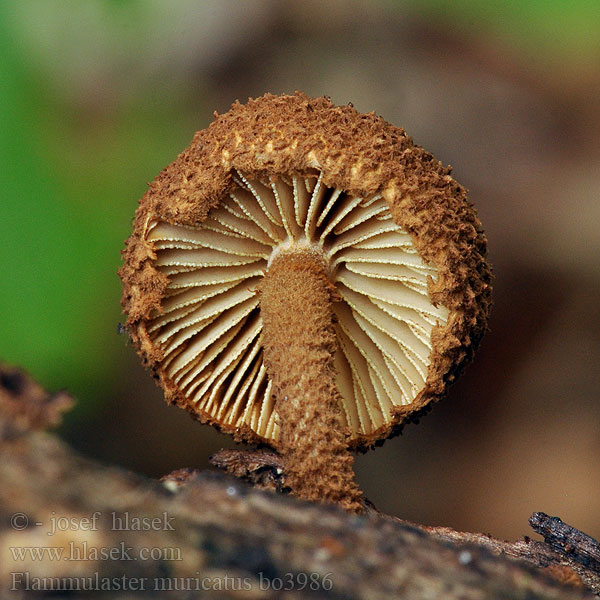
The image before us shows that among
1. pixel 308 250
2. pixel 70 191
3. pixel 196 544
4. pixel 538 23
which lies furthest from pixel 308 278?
pixel 538 23

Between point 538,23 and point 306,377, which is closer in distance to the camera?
point 306,377

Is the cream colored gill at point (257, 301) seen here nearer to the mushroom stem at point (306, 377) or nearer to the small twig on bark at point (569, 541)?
the mushroom stem at point (306, 377)

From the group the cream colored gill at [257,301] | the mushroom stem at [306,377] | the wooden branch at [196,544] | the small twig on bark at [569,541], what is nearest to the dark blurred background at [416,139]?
the cream colored gill at [257,301]

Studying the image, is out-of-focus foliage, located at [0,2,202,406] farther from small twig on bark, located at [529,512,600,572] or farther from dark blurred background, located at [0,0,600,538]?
small twig on bark, located at [529,512,600,572]

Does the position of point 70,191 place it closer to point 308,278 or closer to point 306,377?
point 308,278

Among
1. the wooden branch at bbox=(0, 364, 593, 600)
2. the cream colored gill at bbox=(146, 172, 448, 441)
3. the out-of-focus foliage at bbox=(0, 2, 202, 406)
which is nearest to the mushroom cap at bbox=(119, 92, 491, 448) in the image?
the cream colored gill at bbox=(146, 172, 448, 441)

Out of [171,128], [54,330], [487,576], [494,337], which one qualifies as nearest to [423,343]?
[487,576]

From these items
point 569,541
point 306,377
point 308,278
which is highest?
point 308,278
